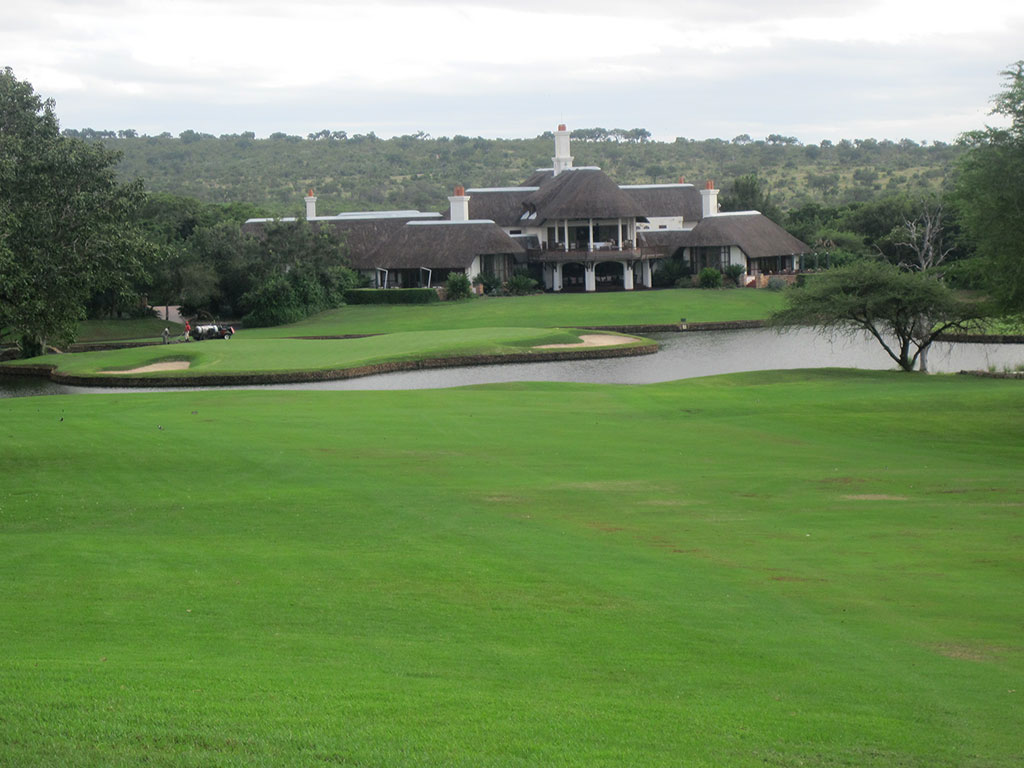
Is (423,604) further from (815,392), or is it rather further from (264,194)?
(264,194)

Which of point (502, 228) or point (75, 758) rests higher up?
point (502, 228)

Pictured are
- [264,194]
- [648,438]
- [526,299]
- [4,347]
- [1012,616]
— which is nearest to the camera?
[1012,616]

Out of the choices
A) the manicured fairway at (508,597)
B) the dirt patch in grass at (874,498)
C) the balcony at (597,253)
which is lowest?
the dirt patch in grass at (874,498)

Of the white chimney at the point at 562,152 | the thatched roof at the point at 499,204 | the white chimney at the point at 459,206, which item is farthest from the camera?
the white chimney at the point at 562,152

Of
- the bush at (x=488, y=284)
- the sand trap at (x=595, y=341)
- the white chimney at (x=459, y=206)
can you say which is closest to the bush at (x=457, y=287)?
the bush at (x=488, y=284)

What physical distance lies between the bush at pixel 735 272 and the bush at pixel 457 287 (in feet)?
56.4

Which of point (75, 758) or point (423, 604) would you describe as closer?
point (75, 758)

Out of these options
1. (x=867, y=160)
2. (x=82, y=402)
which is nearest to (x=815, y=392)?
(x=82, y=402)

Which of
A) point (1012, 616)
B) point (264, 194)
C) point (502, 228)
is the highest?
point (264, 194)

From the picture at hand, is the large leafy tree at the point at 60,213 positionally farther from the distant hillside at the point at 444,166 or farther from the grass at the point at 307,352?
the distant hillside at the point at 444,166

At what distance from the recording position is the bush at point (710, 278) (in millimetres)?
73688

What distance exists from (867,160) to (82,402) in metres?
142

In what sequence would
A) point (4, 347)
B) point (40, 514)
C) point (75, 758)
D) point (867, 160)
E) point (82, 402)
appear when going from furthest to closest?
point (867, 160) < point (4, 347) < point (82, 402) < point (40, 514) < point (75, 758)

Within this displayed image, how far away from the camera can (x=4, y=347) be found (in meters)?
58.0
